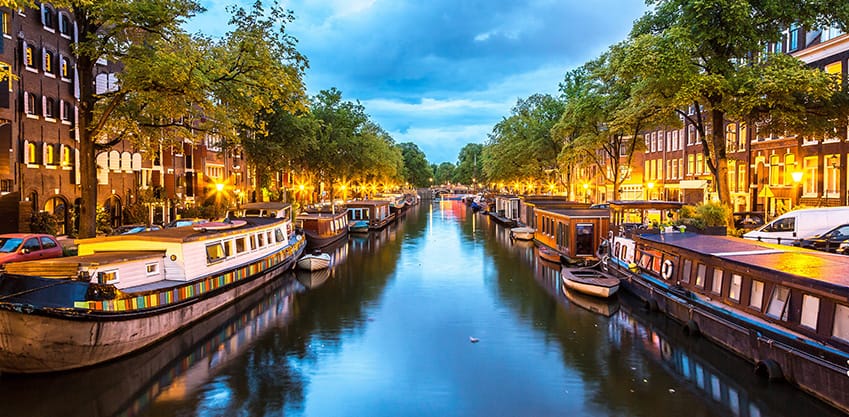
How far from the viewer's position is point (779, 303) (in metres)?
14.3

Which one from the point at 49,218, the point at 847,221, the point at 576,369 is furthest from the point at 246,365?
the point at 847,221

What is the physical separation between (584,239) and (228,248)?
21.5 m

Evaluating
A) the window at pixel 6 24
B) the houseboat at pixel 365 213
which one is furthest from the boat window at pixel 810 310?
the houseboat at pixel 365 213

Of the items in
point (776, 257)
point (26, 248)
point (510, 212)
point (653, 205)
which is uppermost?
point (653, 205)

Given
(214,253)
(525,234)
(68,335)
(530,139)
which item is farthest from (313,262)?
(530,139)

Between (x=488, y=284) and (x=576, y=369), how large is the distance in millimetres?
14186

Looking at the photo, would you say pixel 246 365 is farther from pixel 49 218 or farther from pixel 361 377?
pixel 49 218

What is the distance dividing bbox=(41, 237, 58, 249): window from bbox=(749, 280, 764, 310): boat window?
87.8 ft

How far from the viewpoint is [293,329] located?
20984 mm

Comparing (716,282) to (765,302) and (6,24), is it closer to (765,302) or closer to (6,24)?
(765,302)

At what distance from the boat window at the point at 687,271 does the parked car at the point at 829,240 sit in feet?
29.1

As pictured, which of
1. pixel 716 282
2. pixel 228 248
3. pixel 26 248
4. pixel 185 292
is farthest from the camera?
pixel 228 248

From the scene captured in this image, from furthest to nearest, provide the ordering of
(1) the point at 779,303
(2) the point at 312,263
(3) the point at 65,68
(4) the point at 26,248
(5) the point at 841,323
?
(3) the point at 65,68, (2) the point at 312,263, (4) the point at 26,248, (1) the point at 779,303, (5) the point at 841,323

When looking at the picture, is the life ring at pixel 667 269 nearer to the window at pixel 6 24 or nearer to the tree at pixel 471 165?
Result: the window at pixel 6 24
